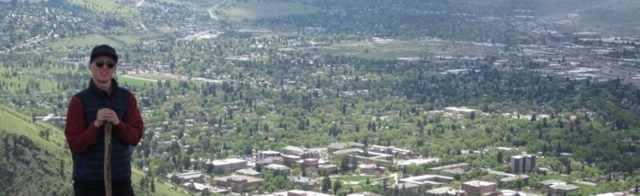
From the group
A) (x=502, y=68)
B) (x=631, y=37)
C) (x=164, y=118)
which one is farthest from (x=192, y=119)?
(x=631, y=37)

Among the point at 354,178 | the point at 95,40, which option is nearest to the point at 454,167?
the point at 354,178

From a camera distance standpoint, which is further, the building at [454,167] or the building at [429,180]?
the building at [454,167]

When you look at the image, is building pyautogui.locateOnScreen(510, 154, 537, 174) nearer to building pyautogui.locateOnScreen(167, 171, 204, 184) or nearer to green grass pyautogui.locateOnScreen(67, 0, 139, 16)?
building pyautogui.locateOnScreen(167, 171, 204, 184)

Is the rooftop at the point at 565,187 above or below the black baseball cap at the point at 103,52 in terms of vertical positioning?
below

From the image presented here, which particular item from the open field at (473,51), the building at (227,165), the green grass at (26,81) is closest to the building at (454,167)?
the building at (227,165)

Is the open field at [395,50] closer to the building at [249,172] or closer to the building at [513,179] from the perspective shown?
the building at [249,172]

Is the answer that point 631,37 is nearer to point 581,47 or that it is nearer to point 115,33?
point 581,47

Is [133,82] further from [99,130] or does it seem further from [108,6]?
[99,130]

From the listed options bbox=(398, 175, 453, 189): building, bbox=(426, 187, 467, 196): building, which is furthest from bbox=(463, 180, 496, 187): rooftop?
bbox=(398, 175, 453, 189): building
